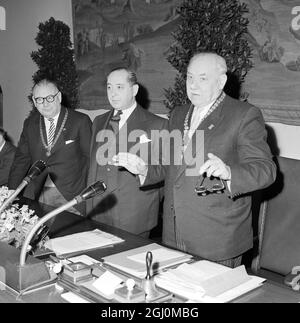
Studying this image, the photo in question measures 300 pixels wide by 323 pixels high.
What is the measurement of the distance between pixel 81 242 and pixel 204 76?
1159 millimetres

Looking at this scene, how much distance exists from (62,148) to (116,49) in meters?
2.58

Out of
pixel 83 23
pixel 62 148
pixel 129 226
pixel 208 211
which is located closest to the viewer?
pixel 208 211

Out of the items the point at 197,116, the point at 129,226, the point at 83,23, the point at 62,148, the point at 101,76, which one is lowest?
the point at 129,226

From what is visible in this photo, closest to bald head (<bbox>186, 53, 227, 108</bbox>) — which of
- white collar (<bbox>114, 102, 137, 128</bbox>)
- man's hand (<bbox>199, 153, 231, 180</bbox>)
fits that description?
man's hand (<bbox>199, 153, 231, 180</bbox>)

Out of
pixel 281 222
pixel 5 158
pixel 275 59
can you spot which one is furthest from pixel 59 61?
pixel 281 222

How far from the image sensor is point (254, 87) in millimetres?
4574

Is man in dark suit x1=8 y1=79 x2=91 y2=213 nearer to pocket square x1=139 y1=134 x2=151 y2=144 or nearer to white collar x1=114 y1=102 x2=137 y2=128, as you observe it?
white collar x1=114 y1=102 x2=137 y2=128

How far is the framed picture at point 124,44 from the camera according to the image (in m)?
5.59

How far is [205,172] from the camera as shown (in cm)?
262

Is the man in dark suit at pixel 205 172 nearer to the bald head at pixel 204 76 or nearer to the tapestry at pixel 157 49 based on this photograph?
the bald head at pixel 204 76

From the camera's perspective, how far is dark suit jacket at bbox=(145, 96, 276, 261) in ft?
8.73

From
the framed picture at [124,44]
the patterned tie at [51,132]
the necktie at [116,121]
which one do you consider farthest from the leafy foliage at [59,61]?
the necktie at [116,121]
